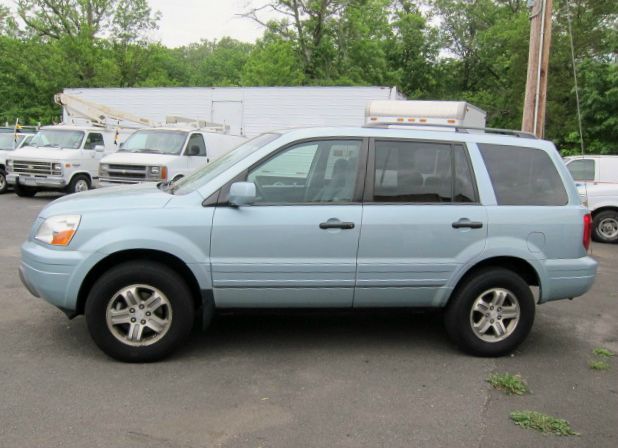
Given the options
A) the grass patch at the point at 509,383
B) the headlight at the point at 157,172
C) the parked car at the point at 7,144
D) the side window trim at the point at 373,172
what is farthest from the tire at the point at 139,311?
the parked car at the point at 7,144

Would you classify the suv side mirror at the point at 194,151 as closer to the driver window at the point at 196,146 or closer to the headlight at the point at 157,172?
the driver window at the point at 196,146

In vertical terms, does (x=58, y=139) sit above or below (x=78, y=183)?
above

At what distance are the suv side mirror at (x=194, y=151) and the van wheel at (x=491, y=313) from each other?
33.6ft

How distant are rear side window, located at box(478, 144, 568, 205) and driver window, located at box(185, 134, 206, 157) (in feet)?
33.2

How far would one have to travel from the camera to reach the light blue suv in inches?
166

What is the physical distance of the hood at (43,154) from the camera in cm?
1479

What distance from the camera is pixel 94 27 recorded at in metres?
41.6

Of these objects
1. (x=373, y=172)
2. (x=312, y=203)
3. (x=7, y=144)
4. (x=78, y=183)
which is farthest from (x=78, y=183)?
(x=373, y=172)

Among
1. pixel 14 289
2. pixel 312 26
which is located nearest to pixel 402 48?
pixel 312 26

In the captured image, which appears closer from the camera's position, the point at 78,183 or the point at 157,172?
the point at 157,172

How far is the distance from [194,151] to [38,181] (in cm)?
409

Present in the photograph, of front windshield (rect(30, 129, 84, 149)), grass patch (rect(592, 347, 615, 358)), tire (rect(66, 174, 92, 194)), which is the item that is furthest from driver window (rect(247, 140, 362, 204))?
front windshield (rect(30, 129, 84, 149))

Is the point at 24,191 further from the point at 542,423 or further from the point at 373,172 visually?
the point at 542,423

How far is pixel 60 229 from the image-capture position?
421 centimetres
